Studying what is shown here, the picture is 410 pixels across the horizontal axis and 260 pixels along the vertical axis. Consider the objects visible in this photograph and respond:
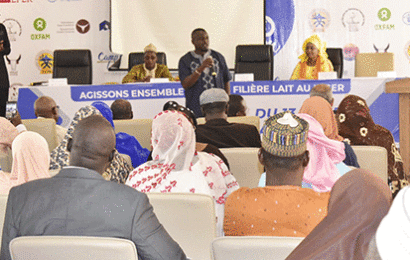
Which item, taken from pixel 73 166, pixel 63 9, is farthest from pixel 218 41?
pixel 73 166

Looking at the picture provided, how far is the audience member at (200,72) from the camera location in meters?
4.75

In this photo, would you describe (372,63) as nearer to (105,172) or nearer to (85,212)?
(105,172)

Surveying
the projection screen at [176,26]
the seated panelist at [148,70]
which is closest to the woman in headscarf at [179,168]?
the seated panelist at [148,70]

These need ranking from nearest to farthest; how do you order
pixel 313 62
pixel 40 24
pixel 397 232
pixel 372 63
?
pixel 397 232 → pixel 313 62 → pixel 372 63 → pixel 40 24

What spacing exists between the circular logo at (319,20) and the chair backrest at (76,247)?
7275 millimetres

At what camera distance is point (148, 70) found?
6367mm

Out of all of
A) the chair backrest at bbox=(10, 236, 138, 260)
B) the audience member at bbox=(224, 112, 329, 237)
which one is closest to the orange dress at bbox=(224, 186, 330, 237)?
the audience member at bbox=(224, 112, 329, 237)

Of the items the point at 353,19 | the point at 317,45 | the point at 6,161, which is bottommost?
the point at 6,161

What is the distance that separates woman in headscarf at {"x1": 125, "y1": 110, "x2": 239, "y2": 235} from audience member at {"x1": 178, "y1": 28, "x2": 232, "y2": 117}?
2498 mm

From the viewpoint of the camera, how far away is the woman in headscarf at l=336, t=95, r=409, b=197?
2.85 m

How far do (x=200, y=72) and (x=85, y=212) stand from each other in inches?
→ 134

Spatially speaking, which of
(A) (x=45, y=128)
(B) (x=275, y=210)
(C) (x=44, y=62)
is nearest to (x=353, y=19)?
(C) (x=44, y=62)

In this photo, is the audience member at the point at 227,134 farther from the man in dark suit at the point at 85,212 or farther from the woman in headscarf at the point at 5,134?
the man in dark suit at the point at 85,212

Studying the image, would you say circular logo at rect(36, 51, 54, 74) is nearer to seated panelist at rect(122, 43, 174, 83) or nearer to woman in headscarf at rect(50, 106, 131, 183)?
seated panelist at rect(122, 43, 174, 83)
